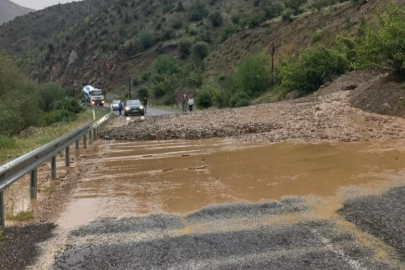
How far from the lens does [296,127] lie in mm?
13648

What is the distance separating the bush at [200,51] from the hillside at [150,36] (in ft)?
5.17

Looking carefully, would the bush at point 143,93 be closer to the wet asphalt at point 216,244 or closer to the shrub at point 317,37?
the shrub at point 317,37

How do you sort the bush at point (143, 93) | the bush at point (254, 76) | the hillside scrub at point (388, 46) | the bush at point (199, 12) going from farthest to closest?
the bush at point (199, 12)
the bush at point (143, 93)
the bush at point (254, 76)
the hillside scrub at point (388, 46)

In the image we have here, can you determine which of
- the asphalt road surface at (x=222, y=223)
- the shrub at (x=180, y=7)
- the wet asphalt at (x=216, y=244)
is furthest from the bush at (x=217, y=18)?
the wet asphalt at (x=216, y=244)

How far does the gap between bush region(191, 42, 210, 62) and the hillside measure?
1.57m

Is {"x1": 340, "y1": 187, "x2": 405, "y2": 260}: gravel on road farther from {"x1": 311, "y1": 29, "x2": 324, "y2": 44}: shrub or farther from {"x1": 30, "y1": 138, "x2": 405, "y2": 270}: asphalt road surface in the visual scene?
{"x1": 311, "y1": 29, "x2": 324, "y2": 44}: shrub

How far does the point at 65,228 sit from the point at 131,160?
5.18 meters

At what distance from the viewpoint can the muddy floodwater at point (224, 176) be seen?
249 inches

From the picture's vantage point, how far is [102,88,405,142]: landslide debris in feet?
39.1

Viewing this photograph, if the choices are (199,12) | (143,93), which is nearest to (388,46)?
(143,93)

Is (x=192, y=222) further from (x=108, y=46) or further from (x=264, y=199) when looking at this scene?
(x=108, y=46)

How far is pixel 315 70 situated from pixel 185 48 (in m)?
63.4

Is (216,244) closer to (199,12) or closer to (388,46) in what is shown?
(388,46)

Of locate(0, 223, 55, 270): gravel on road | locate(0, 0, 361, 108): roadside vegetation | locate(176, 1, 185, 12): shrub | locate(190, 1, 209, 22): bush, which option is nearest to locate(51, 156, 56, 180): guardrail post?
locate(0, 223, 55, 270): gravel on road
